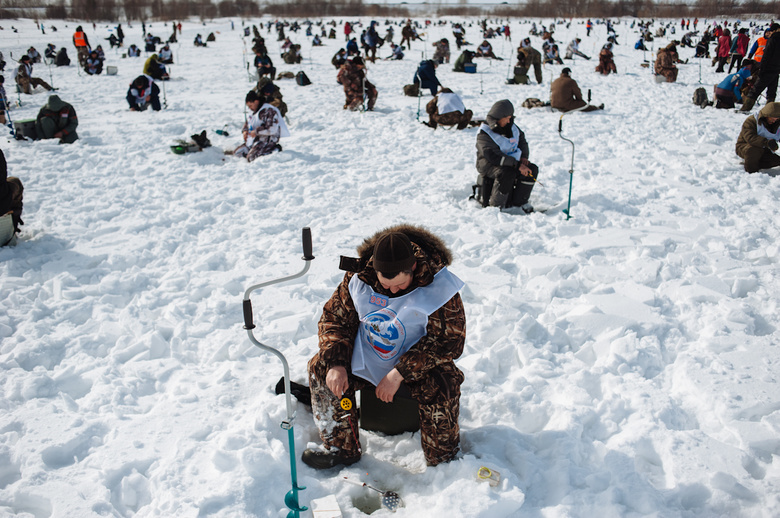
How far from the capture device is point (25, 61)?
13.2 metres

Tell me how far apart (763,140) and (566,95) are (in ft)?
14.6

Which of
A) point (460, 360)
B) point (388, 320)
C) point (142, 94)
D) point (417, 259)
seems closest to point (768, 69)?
point (460, 360)

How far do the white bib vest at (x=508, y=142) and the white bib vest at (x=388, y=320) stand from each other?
3.51m

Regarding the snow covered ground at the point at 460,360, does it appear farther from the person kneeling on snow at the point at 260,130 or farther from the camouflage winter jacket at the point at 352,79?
the camouflage winter jacket at the point at 352,79

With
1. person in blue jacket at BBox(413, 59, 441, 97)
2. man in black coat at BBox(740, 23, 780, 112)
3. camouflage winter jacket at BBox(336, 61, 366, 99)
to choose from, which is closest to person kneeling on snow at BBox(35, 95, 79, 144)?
camouflage winter jacket at BBox(336, 61, 366, 99)

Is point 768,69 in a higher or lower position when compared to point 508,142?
higher

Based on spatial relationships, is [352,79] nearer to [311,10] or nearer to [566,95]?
[566,95]

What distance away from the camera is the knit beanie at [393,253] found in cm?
216

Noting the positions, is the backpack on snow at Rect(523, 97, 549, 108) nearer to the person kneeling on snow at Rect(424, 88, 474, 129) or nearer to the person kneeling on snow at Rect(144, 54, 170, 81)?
the person kneeling on snow at Rect(424, 88, 474, 129)

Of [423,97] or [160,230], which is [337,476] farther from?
[423,97]

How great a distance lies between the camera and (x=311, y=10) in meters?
62.5

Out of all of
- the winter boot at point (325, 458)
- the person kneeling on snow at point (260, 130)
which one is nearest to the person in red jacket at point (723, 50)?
the person kneeling on snow at point (260, 130)

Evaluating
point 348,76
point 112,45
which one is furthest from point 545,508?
point 112,45

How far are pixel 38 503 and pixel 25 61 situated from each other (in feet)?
48.6
